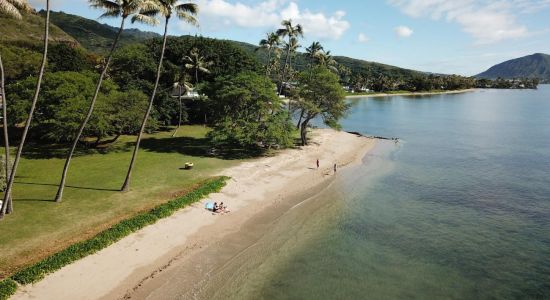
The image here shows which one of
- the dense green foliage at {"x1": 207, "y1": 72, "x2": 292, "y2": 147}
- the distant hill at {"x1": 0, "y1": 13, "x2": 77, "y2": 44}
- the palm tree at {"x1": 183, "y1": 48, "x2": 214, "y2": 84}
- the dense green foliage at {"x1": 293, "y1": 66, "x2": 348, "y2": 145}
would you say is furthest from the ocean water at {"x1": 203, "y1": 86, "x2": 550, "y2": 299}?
the distant hill at {"x1": 0, "y1": 13, "x2": 77, "y2": 44}

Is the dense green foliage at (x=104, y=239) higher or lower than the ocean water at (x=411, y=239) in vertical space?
higher

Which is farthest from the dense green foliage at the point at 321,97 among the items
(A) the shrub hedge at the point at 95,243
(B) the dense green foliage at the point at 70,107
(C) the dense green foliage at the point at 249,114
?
(A) the shrub hedge at the point at 95,243

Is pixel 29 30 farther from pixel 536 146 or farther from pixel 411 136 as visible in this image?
pixel 536 146

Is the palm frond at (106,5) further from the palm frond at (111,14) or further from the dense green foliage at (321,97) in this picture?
the dense green foliage at (321,97)

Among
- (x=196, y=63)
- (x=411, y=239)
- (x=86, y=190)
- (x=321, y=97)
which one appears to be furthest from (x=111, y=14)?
(x=196, y=63)

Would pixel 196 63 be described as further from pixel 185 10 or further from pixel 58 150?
pixel 185 10

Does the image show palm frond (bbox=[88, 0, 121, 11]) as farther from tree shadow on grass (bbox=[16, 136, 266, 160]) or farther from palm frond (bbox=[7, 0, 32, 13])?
tree shadow on grass (bbox=[16, 136, 266, 160])
